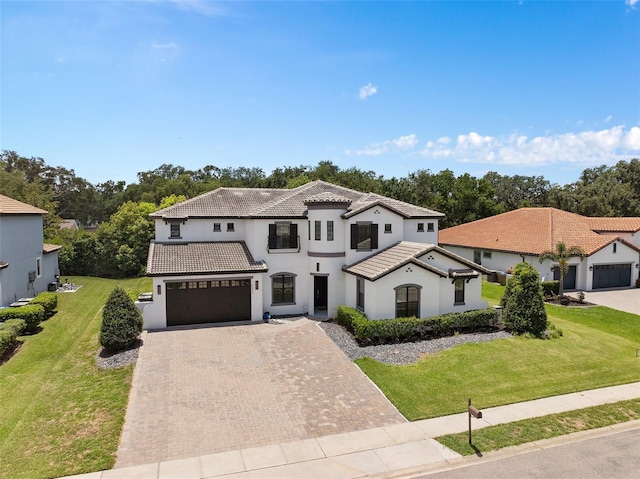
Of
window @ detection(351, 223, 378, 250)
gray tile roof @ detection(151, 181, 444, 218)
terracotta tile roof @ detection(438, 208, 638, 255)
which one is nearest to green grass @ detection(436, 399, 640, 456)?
window @ detection(351, 223, 378, 250)

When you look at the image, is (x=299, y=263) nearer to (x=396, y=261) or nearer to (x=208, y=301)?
(x=208, y=301)

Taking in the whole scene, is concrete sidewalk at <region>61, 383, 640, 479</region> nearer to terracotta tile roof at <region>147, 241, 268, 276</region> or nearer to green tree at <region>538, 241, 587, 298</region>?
terracotta tile roof at <region>147, 241, 268, 276</region>

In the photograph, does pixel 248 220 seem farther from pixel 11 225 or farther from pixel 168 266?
pixel 11 225

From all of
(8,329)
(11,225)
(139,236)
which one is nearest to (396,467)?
(8,329)

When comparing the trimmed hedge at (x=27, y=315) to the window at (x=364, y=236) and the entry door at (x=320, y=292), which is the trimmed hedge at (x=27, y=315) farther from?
the window at (x=364, y=236)

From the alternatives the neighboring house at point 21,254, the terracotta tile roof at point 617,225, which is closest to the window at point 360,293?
the neighboring house at point 21,254

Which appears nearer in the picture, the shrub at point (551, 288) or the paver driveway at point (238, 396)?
the paver driveway at point (238, 396)

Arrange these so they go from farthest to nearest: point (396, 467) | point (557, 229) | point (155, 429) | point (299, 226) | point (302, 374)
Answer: point (557, 229) < point (299, 226) < point (302, 374) < point (155, 429) < point (396, 467)
